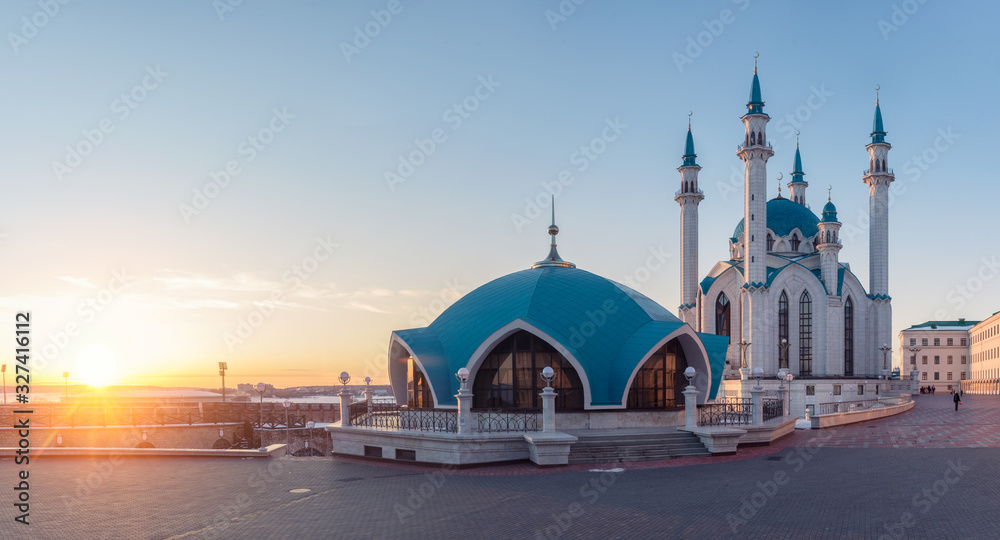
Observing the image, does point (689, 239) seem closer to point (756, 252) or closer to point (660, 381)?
point (756, 252)

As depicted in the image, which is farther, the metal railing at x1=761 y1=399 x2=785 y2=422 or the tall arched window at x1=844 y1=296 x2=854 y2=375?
the tall arched window at x1=844 y1=296 x2=854 y2=375

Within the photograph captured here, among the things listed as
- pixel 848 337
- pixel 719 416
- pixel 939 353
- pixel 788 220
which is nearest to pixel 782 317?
pixel 848 337

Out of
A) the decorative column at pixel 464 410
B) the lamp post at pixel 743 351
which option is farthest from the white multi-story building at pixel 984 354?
the decorative column at pixel 464 410

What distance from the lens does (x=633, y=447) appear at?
19078mm

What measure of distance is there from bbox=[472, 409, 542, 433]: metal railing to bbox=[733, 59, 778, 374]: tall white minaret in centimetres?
4371

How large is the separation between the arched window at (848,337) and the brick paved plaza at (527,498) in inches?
1915

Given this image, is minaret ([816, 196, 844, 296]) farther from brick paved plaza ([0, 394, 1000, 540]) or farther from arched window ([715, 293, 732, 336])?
brick paved plaza ([0, 394, 1000, 540])

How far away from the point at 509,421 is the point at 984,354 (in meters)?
99.3

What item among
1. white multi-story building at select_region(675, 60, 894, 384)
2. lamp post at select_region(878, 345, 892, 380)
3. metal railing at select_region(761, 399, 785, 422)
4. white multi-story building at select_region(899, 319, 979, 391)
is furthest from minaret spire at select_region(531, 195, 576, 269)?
white multi-story building at select_region(899, 319, 979, 391)

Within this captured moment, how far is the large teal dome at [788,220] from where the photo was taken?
72750 millimetres

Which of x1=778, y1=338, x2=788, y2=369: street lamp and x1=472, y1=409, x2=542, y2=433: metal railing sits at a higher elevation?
x1=472, y1=409, x2=542, y2=433: metal railing

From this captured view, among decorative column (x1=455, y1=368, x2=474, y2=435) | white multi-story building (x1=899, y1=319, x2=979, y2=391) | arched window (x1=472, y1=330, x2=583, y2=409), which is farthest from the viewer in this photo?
white multi-story building (x1=899, y1=319, x2=979, y2=391)

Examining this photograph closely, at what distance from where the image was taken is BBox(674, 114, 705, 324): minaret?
6869 centimetres

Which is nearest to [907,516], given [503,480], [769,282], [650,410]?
[503,480]
